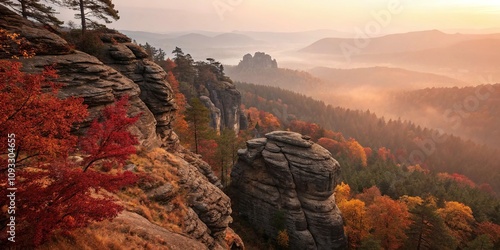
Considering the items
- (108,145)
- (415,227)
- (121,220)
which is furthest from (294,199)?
(108,145)

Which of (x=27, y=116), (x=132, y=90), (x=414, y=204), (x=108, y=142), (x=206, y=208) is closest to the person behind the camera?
(x=27, y=116)

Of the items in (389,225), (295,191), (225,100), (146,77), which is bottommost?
(389,225)

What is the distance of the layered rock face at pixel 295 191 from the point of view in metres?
42.2

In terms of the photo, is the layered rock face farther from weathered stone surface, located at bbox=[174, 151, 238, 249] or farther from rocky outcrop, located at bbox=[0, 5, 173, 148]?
rocky outcrop, located at bbox=[0, 5, 173, 148]

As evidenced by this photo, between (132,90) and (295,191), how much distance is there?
30104 millimetres

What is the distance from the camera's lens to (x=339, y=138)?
5290 inches

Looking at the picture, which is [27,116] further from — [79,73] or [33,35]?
[33,35]

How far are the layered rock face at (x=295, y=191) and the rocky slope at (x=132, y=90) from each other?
49.1 ft

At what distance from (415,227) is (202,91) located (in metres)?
75.9

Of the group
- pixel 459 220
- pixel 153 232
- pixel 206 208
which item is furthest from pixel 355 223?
pixel 153 232

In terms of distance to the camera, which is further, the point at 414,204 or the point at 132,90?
the point at 414,204

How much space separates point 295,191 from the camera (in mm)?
44000

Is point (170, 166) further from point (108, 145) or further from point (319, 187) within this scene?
point (319, 187)

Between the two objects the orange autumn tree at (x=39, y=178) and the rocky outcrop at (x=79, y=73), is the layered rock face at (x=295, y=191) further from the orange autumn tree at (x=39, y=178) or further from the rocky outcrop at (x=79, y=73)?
the orange autumn tree at (x=39, y=178)
